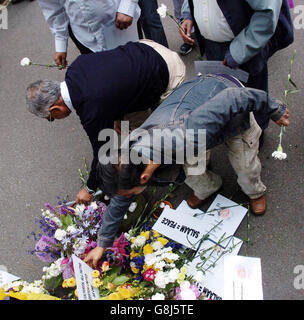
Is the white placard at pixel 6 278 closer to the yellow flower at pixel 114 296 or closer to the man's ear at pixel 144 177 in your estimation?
the yellow flower at pixel 114 296

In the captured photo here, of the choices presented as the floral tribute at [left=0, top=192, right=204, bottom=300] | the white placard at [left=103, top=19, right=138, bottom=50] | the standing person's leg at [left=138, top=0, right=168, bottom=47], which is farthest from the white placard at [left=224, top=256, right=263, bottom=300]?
the standing person's leg at [left=138, top=0, right=168, bottom=47]

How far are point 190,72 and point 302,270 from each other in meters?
1.64

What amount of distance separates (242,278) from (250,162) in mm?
555

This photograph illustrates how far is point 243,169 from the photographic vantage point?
1.86 m

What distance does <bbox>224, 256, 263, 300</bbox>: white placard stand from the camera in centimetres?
176

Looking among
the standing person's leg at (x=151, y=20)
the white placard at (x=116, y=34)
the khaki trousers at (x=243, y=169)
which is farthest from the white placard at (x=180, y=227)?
the standing person's leg at (x=151, y=20)

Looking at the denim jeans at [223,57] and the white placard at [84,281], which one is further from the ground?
the denim jeans at [223,57]

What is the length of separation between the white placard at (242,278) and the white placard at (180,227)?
19 centimetres

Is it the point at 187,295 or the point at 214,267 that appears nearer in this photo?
the point at 187,295

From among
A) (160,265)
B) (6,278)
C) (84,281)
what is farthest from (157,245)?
(6,278)

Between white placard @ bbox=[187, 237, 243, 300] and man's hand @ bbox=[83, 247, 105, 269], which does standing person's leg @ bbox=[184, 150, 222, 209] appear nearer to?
white placard @ bbox=[187, 237, 243, 300]

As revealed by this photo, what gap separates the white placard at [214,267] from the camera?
5.96 feet

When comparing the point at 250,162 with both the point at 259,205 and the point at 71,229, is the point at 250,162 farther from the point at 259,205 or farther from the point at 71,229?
the point at 71,229

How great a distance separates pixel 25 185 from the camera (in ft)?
8.39
